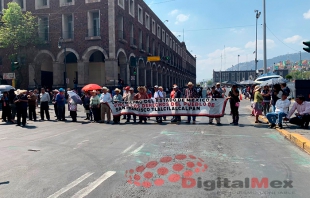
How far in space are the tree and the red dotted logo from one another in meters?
28.8

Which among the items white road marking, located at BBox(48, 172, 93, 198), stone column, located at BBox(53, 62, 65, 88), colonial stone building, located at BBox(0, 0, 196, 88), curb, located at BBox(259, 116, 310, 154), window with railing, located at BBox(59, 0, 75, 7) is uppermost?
window with railing, located at BBox(59, 0, 75, 7)

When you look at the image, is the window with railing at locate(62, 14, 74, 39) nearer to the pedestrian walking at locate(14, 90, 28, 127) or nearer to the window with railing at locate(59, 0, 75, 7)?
the window with railing at locate(59, 0, 75, 7)

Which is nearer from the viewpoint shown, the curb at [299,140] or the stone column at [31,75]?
the curb at [299,140]

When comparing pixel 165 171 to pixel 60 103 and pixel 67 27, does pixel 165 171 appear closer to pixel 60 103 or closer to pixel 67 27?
pixel 60 103

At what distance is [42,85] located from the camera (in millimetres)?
36875

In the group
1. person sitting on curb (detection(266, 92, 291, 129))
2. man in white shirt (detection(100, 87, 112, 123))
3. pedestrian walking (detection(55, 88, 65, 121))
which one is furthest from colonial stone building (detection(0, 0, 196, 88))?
person sitting on curb (detection(266, 92, 291, 129))

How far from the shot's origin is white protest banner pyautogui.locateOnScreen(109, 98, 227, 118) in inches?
508

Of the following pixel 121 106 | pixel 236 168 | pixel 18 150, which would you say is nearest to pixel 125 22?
pixel 121 106

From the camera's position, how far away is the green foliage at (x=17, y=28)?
31.5 meters

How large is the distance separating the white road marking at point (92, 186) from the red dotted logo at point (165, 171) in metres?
0.35

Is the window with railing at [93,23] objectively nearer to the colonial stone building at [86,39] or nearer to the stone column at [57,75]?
the colonial stone building at [86,39]

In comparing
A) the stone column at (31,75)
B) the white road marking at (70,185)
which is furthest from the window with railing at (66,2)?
the white road marking at (70,185)

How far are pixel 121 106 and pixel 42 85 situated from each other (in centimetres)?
2636

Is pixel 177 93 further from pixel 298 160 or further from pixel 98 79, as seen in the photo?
pixel 98 79
